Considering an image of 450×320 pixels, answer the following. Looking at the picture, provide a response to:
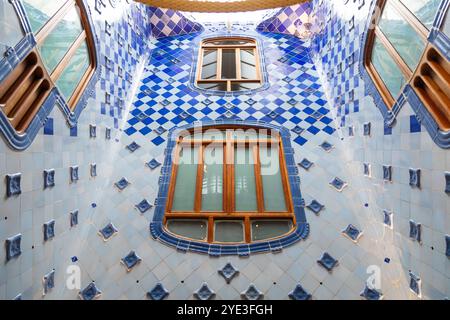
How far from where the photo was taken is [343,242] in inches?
137

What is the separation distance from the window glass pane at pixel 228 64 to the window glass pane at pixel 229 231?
3.14 metres

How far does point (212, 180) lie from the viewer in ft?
13.7

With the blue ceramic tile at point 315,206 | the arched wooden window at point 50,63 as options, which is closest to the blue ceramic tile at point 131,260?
the arched wooden window at point 50,63

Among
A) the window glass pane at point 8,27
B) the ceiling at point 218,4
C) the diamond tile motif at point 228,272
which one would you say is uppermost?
the ceiling at point 218,4

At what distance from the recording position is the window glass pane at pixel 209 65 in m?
5.83

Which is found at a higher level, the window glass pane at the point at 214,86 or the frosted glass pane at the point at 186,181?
the window glass pane at the point at 214,86

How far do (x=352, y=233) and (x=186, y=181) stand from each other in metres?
2.26

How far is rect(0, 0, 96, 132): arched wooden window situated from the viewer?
2662mm

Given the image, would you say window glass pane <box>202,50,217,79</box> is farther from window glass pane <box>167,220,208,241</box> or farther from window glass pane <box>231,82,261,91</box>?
window glass pane <box>167,220,208,241</box>

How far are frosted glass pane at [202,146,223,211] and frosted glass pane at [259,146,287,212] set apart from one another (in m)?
0.61

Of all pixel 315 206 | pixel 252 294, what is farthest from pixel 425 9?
pixel 252 294

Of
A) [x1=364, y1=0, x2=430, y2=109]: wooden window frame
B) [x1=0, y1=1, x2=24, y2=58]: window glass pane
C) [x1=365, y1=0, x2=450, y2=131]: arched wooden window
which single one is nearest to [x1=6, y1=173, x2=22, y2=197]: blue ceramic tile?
[x1=0, y1=1, x2=24, y2=58]: window glass pane

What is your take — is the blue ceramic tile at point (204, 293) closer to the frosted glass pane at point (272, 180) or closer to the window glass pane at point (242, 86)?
the frosted glass pane at point (272, 180)

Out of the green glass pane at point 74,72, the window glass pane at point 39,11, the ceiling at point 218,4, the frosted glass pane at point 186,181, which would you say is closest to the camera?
the window glass pane at point 39,11
